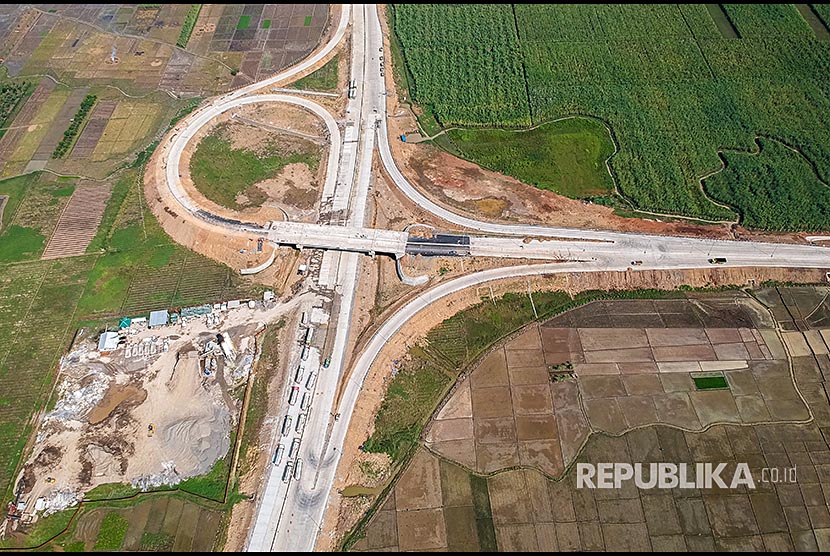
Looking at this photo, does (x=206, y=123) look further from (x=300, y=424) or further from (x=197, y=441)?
(x=300, y=424)

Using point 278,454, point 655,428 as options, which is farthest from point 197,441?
point 655,428

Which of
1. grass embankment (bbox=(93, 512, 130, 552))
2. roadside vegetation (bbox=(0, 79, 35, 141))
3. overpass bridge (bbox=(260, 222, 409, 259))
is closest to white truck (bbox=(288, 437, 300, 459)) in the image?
grass embankment (bbox=(93, 512, 130, 552))

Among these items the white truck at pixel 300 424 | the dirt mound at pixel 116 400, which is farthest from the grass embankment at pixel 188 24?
the white truck at pixel 300 424

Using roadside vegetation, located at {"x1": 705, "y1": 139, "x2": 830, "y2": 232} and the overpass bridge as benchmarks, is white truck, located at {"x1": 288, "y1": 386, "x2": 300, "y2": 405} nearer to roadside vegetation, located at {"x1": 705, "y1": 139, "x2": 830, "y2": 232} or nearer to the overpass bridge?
the overpass bridge

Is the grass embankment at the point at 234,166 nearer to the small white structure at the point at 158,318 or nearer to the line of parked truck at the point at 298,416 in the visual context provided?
the small white structure at the point at 158,318

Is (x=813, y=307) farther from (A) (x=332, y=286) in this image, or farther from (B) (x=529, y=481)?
(A) (x=332, y=286)
